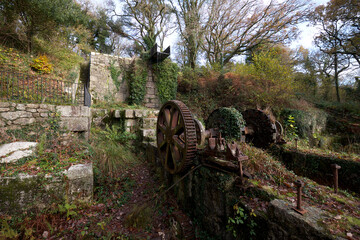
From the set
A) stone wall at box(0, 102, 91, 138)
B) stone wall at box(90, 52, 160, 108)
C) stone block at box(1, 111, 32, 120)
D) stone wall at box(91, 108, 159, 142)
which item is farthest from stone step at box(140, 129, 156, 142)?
stone wall at box(90, 52, 160, 108)

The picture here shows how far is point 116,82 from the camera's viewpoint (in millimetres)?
8938

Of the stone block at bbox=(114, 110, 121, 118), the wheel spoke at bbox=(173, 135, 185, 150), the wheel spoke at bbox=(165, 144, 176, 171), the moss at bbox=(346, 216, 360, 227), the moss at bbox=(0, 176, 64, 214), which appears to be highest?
the stone block at bbox=(114, 110, 121, 118)

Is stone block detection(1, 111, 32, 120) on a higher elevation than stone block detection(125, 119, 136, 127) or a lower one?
higher

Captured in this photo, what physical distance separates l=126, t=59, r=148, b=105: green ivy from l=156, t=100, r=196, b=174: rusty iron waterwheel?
235 inches

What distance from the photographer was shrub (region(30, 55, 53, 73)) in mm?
6547

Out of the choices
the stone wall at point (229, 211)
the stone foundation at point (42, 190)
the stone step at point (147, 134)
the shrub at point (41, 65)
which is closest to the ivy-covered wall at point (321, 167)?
the stone wall at point (229, 211)

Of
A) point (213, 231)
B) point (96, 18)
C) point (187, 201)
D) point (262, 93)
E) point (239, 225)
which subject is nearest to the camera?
point (239, 225)

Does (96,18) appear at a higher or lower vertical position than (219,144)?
higher

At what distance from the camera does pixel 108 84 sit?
877 centimetres

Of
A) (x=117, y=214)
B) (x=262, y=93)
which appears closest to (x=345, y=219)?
(x=117, y=214)

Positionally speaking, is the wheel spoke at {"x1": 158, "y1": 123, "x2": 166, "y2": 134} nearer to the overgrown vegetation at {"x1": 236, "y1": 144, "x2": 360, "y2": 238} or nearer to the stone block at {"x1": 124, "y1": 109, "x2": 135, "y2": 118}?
the overgrown vegetation at {"x1": 236, "y1": 144, "x2": 360, "y2": 238}

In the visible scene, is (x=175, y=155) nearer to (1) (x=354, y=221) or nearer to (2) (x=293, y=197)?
(2) (x=293, y=197)

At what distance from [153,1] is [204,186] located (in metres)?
17.1

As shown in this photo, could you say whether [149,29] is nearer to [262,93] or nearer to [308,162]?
[262,93]
